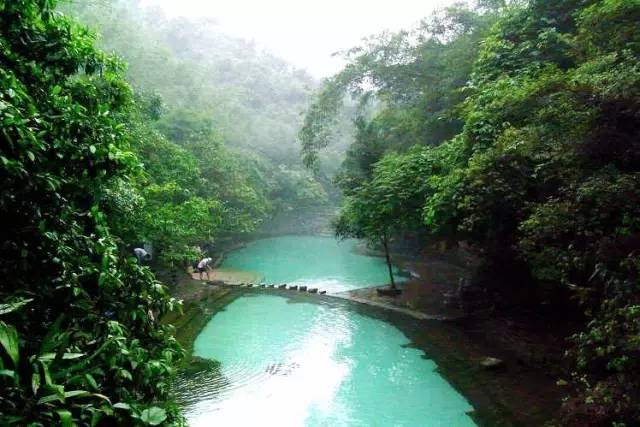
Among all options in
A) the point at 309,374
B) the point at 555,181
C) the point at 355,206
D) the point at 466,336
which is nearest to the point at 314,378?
the point at 309,374

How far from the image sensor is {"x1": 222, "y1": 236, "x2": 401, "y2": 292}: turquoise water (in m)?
14.8

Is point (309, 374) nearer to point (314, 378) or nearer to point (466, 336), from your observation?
point (314, 378)

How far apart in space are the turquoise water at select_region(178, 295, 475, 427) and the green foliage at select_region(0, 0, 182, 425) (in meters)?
3.82

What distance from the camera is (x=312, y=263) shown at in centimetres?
1814

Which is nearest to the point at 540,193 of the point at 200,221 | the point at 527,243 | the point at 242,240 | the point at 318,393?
the point at 527,243

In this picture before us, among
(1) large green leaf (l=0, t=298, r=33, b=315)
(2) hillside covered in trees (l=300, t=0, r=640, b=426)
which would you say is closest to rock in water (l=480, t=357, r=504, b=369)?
(2) hillside covered in trees (l=300, t=0, r=640, b=426)

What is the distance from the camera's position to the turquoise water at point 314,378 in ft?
20.3

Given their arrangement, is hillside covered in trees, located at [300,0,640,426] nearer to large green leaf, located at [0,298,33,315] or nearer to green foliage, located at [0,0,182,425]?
green foliage, located at [0,0,182,425]

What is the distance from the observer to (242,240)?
22688 mm

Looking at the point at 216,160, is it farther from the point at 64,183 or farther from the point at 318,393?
the point at 64,183

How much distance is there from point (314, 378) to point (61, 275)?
221 inches

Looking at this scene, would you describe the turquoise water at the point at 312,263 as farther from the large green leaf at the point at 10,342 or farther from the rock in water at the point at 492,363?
the large green leaf at the point at 10,342

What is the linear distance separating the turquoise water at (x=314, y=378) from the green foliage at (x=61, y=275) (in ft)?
12.5

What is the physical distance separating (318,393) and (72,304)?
517 centimetres
